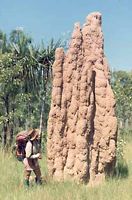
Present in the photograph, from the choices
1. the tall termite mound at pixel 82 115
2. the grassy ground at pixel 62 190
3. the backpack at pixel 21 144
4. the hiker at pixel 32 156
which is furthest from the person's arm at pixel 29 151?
the tall termite mound at pixel 82 115

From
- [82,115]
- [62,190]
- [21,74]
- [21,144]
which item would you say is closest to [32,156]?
[21,144]

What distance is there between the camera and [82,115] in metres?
10.9

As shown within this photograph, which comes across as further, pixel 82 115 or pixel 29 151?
pixel 82 115

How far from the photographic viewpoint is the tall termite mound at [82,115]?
10.8m

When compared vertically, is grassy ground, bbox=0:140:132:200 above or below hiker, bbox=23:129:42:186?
below

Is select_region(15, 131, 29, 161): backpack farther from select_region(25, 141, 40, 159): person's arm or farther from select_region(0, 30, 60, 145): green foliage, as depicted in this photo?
select_region(0, 30, 60, 145): green foliage

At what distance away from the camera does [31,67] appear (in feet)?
61.6

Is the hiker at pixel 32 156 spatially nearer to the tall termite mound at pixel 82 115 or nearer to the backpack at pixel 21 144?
the backpack at pixel 21 144

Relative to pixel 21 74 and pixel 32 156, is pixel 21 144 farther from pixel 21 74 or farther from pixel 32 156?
pixel 21 74

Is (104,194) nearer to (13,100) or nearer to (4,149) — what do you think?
(4,149)

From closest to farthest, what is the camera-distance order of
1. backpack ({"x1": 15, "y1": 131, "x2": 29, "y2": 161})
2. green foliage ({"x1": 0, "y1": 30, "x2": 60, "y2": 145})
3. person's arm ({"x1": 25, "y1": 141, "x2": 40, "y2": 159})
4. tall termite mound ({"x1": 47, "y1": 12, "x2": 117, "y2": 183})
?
person's arm ({"x1": 25, "y1": 141, "x2": 40, "y2": 159})
backpack ({"x1": 15, "y1": 131, "x2": 29, "y2": 161})
tall termite mound ({"x1": 47, "y1": 12, "x2": 117, "y2": 183})
green foliage ({"x1": 0, "y1": 30, "x2": 60, "y2": 145})

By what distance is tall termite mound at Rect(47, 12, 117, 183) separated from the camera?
10797mm

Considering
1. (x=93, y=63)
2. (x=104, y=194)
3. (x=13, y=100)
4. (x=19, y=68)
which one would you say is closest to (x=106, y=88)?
(x=93, y=63)

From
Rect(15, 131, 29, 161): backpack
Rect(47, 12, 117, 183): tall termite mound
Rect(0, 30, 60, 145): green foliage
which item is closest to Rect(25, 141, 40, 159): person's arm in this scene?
Rect(15, 131, 29, 161): backpack
